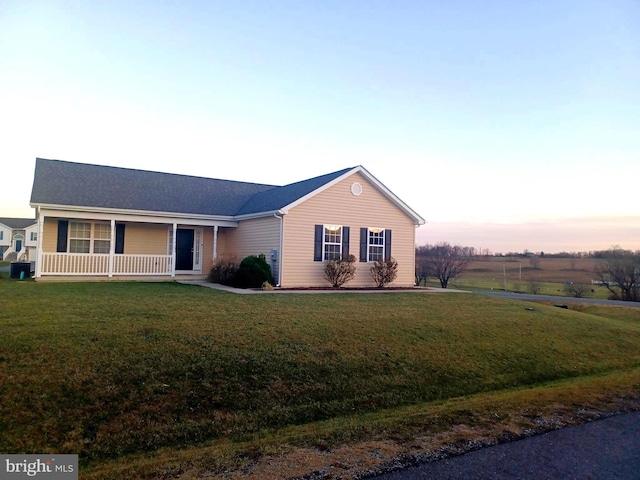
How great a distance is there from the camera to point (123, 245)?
18484 millimetres

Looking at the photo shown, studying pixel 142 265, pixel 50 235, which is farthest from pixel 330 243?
pixel 50 235

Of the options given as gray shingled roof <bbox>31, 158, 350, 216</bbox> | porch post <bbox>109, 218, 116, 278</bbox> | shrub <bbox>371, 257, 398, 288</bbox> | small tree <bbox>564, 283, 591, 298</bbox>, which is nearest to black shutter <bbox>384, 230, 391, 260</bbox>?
shrub <bbox>371, 257, 398, 288</bbox>

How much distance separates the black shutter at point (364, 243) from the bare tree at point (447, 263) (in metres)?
25.8

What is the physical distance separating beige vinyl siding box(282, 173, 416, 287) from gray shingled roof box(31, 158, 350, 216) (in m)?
0.69

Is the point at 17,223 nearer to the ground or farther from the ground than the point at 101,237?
farther from the ground

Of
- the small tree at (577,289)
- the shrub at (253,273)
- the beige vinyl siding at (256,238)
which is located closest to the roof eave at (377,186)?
the beige vinyl siding at (256,238)

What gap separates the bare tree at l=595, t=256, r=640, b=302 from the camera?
30797 mm

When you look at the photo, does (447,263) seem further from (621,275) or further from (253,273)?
(253,273)

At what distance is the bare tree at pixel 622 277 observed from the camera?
1212 inches

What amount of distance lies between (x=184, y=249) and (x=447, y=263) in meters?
30.8

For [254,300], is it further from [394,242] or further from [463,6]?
[463,6]

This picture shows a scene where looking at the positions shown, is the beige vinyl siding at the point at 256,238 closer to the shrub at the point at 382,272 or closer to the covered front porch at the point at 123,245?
the covered front porch at the point at 123,245

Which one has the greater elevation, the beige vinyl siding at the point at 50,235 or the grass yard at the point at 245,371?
the beige vinyl siding at the point at 50,235

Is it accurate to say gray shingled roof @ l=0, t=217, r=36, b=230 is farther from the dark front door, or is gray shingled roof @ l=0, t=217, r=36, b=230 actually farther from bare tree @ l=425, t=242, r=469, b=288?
bare tree @ l=425, t=242, r=469, b=288
